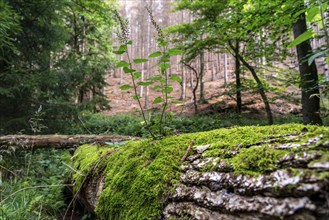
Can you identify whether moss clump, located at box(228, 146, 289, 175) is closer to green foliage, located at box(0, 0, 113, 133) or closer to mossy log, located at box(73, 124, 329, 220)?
mossy log, located at box(73, 124, 329, 220)

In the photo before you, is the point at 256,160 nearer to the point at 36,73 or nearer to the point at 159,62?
the point at 159,62

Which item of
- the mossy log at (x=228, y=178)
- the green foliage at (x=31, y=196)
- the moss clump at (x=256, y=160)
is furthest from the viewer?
the green foliage at (x=31, y=196)

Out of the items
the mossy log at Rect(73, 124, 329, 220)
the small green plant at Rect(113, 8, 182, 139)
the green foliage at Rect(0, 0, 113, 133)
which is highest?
the green foliage at Rect(0, 0, 113, 133)

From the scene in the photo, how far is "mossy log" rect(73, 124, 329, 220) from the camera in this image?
2.85 ft

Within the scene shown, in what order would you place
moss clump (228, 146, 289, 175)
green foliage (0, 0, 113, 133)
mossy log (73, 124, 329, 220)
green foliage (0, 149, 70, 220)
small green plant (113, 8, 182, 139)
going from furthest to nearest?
1. green foliage (0, 0, 113, 133)
2. green foliage (0, 149, 70, 220)
3. small green plant (113, 8, 182, 139)
4. moss clump (228, 146, 289, 175)
5. mossy log (73, 124, 329, 220)

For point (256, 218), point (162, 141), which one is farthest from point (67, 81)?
point (256, 218)

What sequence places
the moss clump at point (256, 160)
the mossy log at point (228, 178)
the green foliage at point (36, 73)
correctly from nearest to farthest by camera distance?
1. the mossy log at point (228, 178)
2. the moss clump at point (256, 160)
3. the green foliage at point (36, 73)

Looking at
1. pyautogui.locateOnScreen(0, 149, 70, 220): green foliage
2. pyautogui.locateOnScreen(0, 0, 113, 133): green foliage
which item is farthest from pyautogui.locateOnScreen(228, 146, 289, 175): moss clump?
pyautogui.locateOnScreen(0, 0, 113, 133): green foliage

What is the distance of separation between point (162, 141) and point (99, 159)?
1.01m

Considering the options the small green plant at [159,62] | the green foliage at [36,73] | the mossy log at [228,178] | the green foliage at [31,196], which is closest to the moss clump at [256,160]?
the mossy log at [228,178]

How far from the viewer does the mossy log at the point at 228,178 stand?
0.87 metres

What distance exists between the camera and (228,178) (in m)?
1.15

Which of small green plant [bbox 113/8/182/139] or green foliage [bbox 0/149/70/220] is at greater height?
small green plant [bbox 113/8/182/139]

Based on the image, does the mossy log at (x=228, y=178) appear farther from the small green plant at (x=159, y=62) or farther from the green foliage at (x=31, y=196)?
the green foliage at (x=31, y=196)
